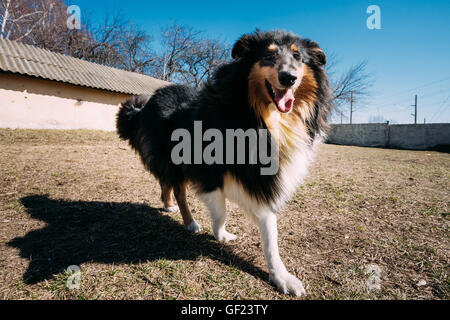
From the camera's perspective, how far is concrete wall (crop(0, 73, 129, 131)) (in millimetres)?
10727

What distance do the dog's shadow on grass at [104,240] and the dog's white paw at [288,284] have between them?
0.44ft

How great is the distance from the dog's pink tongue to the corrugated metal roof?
12749 millimetres

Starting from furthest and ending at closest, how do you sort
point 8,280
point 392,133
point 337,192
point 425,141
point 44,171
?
1. point 392,133
2. point 425,141
3. point 44,171
4. point 337,192
5. point 8,280

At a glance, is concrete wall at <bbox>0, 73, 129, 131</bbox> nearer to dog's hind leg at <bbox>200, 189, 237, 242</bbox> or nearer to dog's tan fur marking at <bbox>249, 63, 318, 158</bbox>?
dog's hind leg at <bbox>200, 189, 237, 242</bbox>

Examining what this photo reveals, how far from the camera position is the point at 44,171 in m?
4.92

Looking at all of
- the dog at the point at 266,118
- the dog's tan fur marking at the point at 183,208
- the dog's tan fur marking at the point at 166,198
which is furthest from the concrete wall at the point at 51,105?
the dog at the point at 266,118

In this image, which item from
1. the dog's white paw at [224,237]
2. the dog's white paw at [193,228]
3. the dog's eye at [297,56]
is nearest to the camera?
the dog's eye at [297,56]

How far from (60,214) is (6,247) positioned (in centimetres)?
81

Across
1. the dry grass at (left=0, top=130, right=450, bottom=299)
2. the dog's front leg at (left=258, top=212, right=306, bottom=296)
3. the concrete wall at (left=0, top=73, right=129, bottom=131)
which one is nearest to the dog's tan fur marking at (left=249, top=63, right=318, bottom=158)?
the dog's front leg at (left=258, top=212, right=306, bottom=296)

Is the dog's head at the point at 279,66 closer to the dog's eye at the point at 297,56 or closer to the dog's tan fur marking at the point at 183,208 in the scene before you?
the dog's eye at the point at 297,56

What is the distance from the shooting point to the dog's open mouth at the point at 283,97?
6.56ft

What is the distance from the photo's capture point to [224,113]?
2.12m
